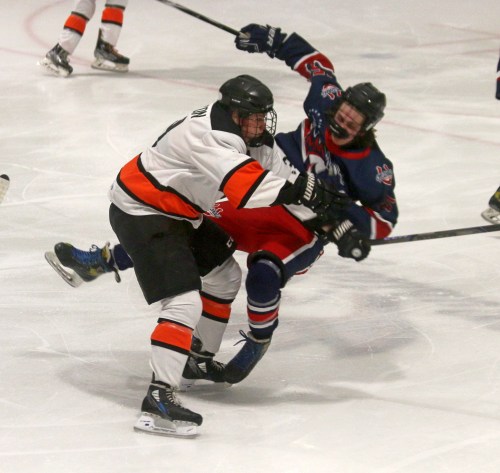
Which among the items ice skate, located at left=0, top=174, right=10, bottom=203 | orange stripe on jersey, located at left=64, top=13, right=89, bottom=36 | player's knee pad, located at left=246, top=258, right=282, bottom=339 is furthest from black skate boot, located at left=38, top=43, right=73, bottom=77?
player's knee pad, located at left=246, top=258, right=282, bottom=339

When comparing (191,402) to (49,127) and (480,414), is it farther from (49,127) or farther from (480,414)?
(49,127)

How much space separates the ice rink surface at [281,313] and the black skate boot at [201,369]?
0.16ft

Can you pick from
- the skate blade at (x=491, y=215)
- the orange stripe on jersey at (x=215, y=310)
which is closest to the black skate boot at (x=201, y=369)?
the orange stripe on jersey at (x=215, y=310)

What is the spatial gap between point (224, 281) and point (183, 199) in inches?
13.1

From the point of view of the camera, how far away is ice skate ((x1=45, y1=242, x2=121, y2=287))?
3.72m

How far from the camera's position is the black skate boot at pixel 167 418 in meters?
3.00

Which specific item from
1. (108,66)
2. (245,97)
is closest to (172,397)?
(245,97)

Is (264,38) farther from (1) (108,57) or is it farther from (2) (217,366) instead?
(1) (108,57)

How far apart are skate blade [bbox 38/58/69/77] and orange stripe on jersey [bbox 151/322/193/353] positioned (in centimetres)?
430

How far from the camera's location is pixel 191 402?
3.29m

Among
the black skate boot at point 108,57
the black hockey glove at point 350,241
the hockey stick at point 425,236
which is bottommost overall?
the black skate boot at point 108,57

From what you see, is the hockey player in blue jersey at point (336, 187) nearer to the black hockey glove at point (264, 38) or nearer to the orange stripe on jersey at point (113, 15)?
the black hockey glove at point (264, 38)

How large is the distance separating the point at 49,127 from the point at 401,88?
2220mm

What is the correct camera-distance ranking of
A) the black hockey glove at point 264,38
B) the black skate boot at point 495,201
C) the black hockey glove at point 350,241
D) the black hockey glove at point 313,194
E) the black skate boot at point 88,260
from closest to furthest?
the black hockey glove at point 313,194 → the black hockey glove at point 350,241 → the black skate boot at point 88,260 → the black hockey glove at point 264,38 → the black skate boot at point 495,201
